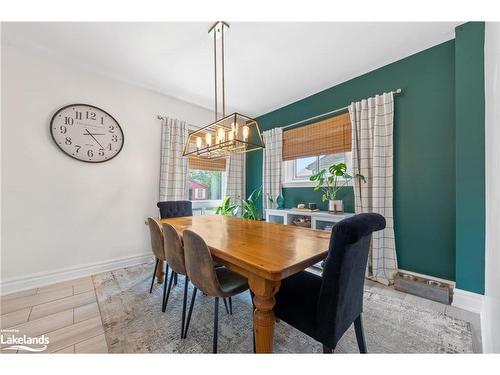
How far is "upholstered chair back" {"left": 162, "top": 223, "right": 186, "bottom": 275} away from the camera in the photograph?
4.70 ft

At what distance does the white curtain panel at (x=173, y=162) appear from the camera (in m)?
3.00

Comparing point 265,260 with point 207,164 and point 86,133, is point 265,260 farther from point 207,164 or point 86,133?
point 207,164

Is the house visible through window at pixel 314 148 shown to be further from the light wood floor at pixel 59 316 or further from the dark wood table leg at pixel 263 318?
the light wood floor at pixel 59 316

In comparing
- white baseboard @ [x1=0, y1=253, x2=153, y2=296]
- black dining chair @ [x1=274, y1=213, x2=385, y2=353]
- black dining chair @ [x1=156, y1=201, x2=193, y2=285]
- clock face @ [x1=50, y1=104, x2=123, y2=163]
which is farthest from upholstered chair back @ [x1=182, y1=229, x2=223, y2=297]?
clock face @ [x1=50, y1=104, x2=123, y2=163]

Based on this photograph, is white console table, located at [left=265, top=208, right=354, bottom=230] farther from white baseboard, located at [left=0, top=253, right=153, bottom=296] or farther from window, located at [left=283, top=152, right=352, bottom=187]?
white baseboard, located at [left=0, top=253, right=153, bottom=296]

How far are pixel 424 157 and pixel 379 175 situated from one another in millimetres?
458

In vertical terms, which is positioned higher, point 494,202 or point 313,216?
point 494,202

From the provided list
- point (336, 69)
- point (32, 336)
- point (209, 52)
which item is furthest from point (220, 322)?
point (336, 69)

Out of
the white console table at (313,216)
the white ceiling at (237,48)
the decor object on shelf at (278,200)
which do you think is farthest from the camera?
the decor object on shelf at (278,200)

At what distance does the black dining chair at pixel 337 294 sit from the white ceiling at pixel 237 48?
1898mm

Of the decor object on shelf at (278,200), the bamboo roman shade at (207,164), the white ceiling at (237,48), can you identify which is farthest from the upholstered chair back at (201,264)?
the bamboo roman shade at (207,164)

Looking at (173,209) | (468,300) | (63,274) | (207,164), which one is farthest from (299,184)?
(63,274)

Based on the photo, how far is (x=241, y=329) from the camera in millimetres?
1495

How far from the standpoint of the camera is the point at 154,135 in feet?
9.78
